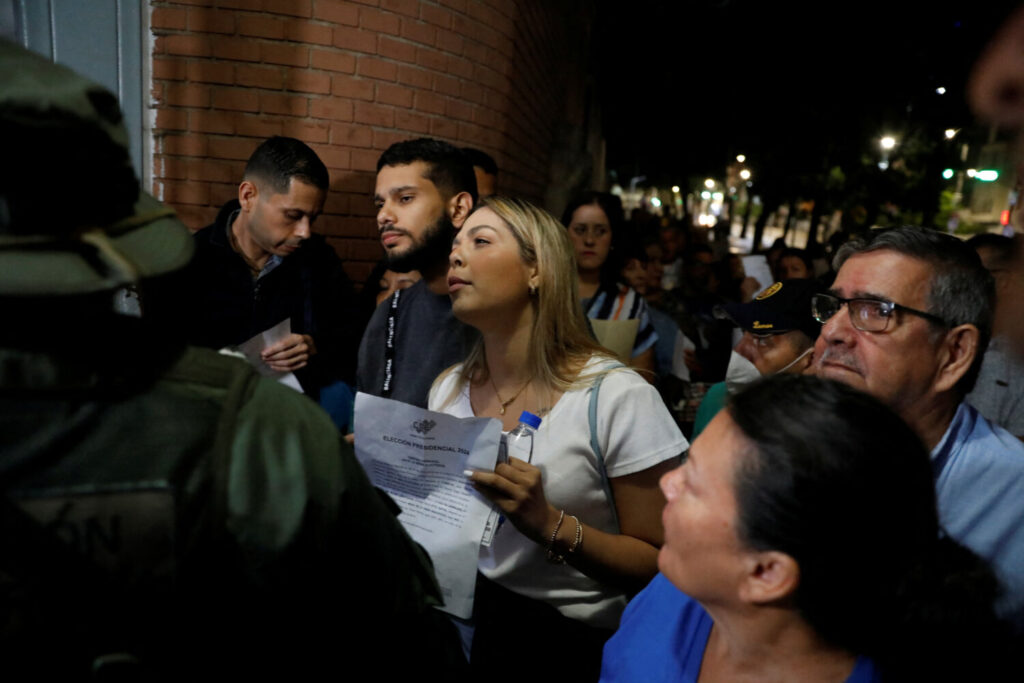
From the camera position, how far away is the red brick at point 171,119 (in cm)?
357

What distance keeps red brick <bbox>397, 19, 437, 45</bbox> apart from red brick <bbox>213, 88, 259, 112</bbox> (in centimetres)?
97

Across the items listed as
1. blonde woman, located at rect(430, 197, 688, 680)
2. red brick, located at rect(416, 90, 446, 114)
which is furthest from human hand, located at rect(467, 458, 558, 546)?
red brick, located at rect(416, 90, 446, 114)

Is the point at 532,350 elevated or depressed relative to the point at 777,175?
depressed

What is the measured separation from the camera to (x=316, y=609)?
880mm

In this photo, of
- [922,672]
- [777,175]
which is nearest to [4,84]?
[922,672]

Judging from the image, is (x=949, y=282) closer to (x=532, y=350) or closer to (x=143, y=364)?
(x=532, y=350)

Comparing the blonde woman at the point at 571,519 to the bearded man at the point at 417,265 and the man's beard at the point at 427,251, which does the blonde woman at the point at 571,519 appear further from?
the man's beard at the point at 427,251

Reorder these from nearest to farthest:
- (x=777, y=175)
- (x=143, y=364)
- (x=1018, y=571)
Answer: (x=143, y=364) → (x=1018, y=571) → (x=777, y=175)

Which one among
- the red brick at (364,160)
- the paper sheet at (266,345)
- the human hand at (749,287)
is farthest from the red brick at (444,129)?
the human hand at (749,287)

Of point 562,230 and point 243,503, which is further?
point 562,230

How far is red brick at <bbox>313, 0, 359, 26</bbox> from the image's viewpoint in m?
3.61

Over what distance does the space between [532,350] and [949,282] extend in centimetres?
124

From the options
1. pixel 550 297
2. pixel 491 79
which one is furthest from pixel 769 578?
pixel 491 79

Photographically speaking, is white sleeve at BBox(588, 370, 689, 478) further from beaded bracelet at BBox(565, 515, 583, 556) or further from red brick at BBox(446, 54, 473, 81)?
red brick at BBox(446, 54, 473, 81)
